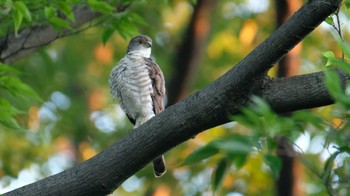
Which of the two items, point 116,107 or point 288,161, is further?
point 116,107

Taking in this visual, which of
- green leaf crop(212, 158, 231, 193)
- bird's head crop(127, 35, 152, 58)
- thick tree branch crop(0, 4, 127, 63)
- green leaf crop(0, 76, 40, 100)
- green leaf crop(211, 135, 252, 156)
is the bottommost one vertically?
green leaf crop(211, 135, 252, 156)

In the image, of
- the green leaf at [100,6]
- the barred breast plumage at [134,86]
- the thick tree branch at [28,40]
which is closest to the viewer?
the green leaf at [100,6]

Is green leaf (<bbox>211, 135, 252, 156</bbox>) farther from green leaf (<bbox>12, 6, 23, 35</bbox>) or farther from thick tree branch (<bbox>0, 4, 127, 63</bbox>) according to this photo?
thick tree branch (<bbox>0, 4, 127, 63</bbox>)

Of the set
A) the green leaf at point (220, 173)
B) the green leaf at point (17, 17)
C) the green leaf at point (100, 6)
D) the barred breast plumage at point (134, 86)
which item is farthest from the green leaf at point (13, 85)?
the green leaf at point (220, 173)

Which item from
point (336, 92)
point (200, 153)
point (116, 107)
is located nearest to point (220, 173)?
point (200, 153)

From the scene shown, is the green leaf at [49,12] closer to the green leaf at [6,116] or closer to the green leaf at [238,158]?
the green leaf at [6,116]

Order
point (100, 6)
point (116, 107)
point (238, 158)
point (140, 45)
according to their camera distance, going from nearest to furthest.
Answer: point (238, 158) < point (100, 6) < point (140, 45) < point (116, 107)

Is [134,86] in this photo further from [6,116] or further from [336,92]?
[336,92]

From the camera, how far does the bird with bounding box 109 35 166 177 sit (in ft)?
22.7

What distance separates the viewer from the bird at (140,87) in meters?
6.91

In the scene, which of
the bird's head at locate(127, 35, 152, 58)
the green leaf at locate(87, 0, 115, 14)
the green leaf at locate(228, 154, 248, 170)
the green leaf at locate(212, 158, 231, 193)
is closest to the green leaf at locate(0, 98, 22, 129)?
the green leaf at locate(87, 0, 115, 14)

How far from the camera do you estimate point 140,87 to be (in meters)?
6.93

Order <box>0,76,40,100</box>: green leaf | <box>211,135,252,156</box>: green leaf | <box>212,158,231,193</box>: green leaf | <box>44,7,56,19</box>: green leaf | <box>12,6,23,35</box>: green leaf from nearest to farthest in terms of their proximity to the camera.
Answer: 1. <box>211,135,252,156</box>: green leaf
2. <box>212,158,231,193</box>: green leaf
3. <box>12,6,23,35</box>: green leaf
4. <box>0,76,40,100</box>: green leaf
5. <box>44,7,56,19</box>: green leaf

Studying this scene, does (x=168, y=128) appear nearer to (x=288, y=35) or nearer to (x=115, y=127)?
(x=288, y=35)
